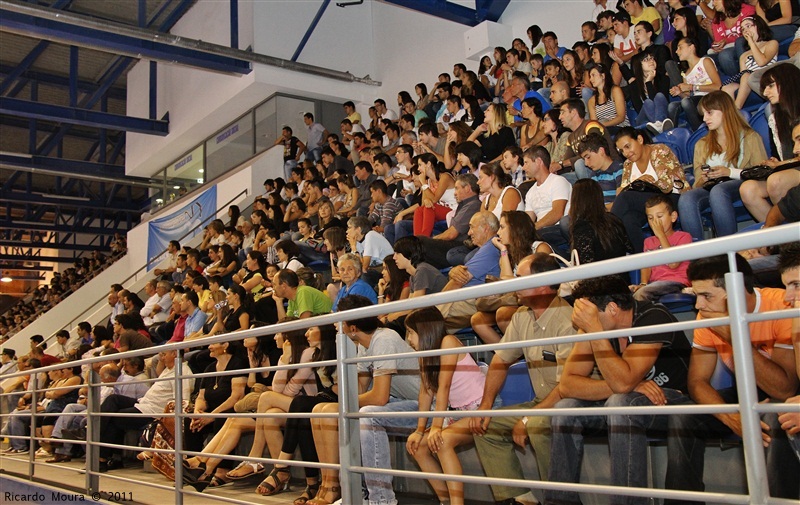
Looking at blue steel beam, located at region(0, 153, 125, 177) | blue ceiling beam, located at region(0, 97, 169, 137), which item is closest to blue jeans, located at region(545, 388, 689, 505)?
blue ceiling beam, located at region(0, 97, 169, 137)

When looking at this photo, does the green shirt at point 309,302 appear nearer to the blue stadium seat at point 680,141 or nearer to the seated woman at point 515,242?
the seated woman at point 515,242

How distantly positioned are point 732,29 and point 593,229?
109 inches

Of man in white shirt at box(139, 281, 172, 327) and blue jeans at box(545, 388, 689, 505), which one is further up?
man in white shirt at box(139, 281, 172, 327)

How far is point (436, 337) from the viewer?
10.2ft

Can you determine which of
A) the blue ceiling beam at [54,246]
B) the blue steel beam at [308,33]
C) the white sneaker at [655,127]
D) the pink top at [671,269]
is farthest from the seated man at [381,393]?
the blue ceiling beam at [54,246]

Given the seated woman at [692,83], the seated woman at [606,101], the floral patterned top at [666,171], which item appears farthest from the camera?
the seated woman at [606,101]

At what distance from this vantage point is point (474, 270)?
4.43 m

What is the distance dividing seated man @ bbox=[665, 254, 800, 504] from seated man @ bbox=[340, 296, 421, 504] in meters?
1.22

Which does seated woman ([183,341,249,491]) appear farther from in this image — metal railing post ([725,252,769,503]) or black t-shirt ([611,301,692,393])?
metal railing post ([725,252,769,503])

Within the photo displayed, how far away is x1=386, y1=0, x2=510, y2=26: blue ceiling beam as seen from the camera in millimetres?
9977

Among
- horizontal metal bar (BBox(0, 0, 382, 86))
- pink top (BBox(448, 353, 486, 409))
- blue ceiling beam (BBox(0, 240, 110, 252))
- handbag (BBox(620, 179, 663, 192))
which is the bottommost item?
pink top (BBox(448, 353, 486, 409))

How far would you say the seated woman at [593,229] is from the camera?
3.80 m

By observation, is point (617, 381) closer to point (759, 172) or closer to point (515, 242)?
point (515, 242)

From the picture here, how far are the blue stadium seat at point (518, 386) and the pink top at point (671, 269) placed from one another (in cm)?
87
